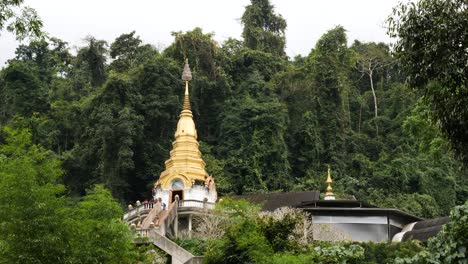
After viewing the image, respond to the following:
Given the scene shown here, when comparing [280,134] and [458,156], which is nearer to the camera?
[458,156]

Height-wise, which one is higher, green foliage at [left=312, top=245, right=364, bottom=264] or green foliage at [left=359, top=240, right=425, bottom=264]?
green foliage at [left=359, top=240, right=425, bottom=264]

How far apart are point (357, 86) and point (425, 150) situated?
42.9 m

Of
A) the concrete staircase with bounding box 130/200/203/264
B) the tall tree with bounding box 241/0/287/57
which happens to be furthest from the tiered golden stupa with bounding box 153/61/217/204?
the tall tree with bounding box 241/0/287/57

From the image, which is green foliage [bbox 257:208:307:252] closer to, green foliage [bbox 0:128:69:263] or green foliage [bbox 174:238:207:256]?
green foliage [bbox 174:238:207:256]

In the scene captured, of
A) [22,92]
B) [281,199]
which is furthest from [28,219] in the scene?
Result: [22,92]

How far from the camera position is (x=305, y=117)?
171 feet

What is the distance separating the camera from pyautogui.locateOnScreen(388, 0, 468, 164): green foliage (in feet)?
43.1

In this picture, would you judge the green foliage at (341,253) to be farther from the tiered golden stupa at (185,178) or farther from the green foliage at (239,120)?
the green foliage at (239,120)

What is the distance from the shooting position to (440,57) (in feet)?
43.4

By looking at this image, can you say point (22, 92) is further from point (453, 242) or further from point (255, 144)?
point (453, 242)

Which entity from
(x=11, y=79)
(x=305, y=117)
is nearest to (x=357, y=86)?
(x=305, y=117)

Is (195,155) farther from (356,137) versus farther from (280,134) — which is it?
(356,137)

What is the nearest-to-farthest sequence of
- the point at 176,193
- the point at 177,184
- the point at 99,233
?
the point at 99,233 → the point at 176,193 → the point at 177,184

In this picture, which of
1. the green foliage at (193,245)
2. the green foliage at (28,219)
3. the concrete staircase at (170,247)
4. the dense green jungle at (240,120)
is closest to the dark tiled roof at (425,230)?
the dense green jungle at (240,120)
